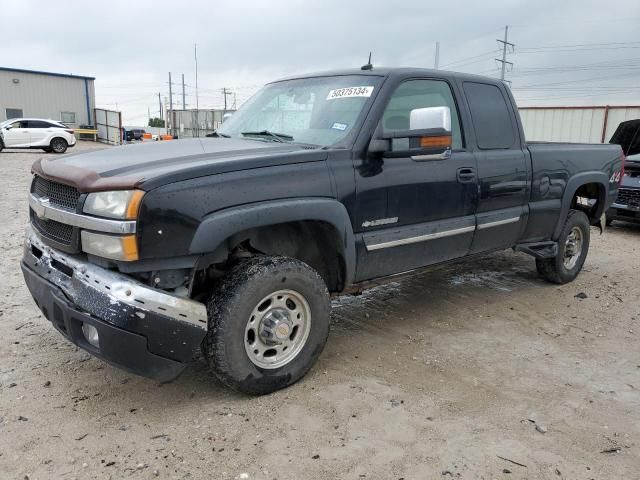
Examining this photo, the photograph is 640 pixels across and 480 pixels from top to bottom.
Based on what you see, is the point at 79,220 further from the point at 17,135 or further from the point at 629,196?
the point at 17,135

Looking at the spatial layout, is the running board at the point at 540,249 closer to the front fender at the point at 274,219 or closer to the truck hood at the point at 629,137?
the front fender at the point at 274,219

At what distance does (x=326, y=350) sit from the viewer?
3867mm

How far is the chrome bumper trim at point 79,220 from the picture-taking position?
2.58 m

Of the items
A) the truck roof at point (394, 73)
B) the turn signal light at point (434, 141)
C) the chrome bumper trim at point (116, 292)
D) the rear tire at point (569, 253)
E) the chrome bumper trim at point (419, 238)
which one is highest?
the truck roof at point (394, 73)

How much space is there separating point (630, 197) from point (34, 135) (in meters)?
23.7

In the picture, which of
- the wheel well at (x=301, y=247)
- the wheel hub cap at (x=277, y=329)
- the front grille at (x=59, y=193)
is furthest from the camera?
the wheel well at (x=301, y=247)

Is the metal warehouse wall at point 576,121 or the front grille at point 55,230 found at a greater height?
the metal warehouse wall at point 576,121

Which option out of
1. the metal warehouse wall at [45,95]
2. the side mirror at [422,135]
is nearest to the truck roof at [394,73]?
the side mirror at [422,135]

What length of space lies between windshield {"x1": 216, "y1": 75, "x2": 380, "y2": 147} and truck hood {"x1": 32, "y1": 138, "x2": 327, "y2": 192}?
22 centimetres

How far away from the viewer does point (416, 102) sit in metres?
3.92

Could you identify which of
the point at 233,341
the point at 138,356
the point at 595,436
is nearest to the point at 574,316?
the point at 595,436

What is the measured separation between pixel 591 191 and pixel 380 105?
132 inches

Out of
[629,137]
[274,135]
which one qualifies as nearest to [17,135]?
[629,137]

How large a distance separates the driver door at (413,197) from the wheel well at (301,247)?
0.17 metres
